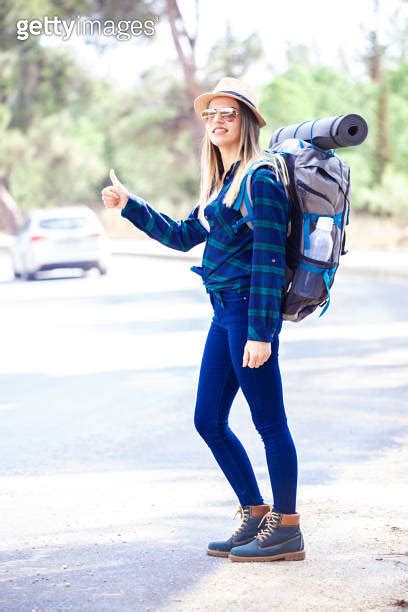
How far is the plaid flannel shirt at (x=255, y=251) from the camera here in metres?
4.76

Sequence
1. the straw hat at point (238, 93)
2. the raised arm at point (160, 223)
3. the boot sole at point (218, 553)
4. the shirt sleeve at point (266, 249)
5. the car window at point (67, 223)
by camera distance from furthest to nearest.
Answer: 1. the car window at point (67, 223)
2. the raised arm at point (160, 223)
3. the boot sole at point (218, 553)
4. the straw hat at point (238, 93)
5. the shirt sleeve at point (266, 249)

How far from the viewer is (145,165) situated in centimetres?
5881

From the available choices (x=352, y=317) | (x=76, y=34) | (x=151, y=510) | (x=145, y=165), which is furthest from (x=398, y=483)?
(x=145, y=165)

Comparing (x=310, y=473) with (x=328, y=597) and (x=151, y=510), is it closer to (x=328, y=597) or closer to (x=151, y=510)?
(x=151, y=510)

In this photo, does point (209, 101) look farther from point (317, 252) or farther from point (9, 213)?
point (9, 213)

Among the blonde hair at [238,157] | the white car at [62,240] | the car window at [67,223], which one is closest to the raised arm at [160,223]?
the blonde hair at [238,157]

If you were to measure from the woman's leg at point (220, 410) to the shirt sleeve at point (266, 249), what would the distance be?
0.30 meters

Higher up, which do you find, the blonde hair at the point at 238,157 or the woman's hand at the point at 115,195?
the blonde hair at the point at 238,157

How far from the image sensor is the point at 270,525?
510cm

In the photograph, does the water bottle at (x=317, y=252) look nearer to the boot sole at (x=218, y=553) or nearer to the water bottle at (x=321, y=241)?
the water bottle at (x=321, y=241)

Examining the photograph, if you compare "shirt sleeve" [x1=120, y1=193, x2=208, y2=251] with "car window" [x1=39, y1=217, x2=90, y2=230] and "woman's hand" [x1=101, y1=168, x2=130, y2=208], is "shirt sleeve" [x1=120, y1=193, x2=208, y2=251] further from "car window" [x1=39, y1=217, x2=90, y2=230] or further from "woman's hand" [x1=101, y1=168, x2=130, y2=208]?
"car window" [x1=39, y1=217, x2=90, y2=230]

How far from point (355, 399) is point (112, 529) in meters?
4.33

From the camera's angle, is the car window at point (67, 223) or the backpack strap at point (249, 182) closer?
the backpack strap at point (249, 182)

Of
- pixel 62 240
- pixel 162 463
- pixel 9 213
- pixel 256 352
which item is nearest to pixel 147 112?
pixel 9 213
